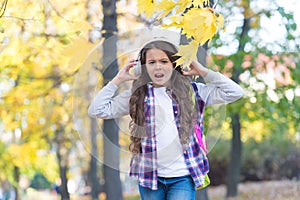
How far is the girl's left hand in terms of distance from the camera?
3652mm

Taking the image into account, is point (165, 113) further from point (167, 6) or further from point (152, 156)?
point (167, 6)

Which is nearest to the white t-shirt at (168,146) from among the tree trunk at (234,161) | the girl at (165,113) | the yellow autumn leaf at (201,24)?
the girl at (165,113)

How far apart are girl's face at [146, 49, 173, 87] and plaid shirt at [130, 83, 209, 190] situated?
0.10 meters

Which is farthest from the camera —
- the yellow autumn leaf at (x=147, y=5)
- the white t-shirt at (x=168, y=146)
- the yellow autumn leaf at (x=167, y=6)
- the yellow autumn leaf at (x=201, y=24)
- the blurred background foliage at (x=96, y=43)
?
the blurred background foliage at (x=96, y=43)

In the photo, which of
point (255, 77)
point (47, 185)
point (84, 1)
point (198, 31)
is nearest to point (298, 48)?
point (255, 77)

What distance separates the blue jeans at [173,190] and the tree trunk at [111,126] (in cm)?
45

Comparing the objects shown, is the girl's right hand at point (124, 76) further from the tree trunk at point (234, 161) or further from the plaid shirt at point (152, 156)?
the tree trunk at point (234, 161)

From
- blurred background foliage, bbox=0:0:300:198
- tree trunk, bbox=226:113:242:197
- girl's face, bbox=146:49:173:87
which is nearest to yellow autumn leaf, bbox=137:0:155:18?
girl's face, bbox=146:49:173:87

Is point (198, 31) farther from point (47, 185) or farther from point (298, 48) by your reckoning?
point (47, 185)

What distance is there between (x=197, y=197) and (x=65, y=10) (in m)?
4.37

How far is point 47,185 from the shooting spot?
31688 millimetres

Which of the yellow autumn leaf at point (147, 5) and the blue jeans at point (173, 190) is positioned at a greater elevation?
the yellow autumn leaf at point (147, 5)

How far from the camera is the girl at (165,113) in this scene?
3537 mm

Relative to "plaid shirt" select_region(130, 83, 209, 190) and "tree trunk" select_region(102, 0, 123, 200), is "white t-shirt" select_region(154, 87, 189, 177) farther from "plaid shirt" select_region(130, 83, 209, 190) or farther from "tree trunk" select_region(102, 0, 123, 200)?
"tree trunk" select_region(102, 0, 123, 200)
